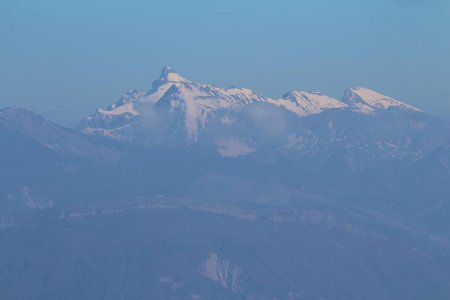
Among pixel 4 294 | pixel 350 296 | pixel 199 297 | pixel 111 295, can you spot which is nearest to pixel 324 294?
pixel 350 296

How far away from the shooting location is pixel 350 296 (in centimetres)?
19938

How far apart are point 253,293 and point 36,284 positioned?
104ft

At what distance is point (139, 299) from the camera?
636 ft

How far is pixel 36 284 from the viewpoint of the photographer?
199875 mm

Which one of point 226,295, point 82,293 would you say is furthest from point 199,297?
point 82,293

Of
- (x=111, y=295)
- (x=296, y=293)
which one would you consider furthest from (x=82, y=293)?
(x=296, y=293)

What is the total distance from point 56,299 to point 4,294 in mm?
7429

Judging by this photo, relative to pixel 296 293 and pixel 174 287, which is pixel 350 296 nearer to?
pixel 296 293

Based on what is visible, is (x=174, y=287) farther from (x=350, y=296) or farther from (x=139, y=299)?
(x=350, y=296)

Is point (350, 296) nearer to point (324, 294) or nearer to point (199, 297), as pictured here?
point (324, 294)

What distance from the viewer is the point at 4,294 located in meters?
194

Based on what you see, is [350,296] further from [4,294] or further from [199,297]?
[4,294]

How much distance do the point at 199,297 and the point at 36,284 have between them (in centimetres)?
2442

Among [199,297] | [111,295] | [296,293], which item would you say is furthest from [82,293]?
[296,293]
